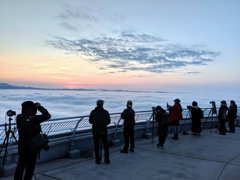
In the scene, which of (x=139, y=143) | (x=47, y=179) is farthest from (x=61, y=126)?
(x=139, y=143)

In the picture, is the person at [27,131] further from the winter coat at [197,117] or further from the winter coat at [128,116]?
the winter coat at [197,117]

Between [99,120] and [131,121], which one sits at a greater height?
[99,120]

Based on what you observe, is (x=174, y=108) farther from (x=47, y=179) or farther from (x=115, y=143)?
(x=47, y=179)

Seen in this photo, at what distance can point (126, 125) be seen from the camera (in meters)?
7.00

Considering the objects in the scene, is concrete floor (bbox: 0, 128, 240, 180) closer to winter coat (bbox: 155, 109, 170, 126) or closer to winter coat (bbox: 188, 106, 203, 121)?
winter coat (bbox: 155, 109, 170, 126)

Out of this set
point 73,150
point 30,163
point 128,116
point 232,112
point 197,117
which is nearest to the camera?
point 30,163

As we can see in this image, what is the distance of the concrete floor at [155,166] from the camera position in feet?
16.2

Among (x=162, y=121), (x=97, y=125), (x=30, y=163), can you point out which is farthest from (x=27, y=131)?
(x=162, y=121)

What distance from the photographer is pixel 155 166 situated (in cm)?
569

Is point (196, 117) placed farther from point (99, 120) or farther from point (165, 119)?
point (99, 120)

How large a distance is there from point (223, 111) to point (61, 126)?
9.08 m

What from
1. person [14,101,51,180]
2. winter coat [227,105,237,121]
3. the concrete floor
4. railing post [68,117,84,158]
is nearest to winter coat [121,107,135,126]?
the concrete floor

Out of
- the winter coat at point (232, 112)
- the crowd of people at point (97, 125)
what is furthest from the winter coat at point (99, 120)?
the winter coat at point (232, 112)

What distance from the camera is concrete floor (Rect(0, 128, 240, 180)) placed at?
4.93 meters
